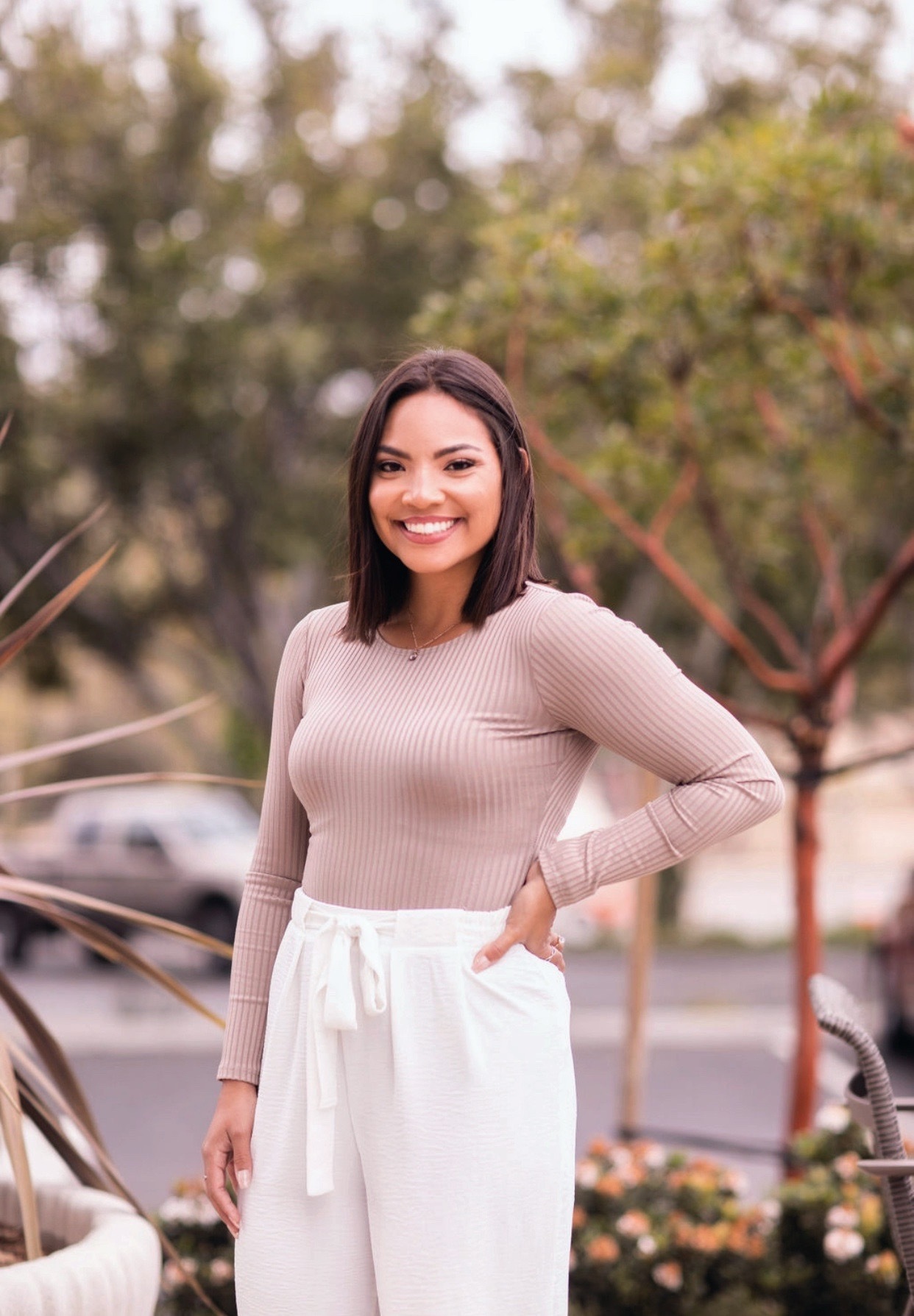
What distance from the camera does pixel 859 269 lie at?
4637 millimetres

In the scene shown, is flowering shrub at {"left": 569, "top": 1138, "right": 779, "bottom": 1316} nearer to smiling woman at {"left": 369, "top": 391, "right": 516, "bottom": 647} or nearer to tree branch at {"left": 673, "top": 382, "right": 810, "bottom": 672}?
tree branch at {"left": 673, "top": 382, "right": 810, "bottom": 672}

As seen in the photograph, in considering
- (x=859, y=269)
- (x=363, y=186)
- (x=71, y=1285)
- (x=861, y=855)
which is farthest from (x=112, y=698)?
(x=71, y=1285)

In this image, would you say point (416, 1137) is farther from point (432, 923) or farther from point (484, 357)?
point (484, 357)

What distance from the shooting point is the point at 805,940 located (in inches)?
165

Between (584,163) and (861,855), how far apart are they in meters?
22.9

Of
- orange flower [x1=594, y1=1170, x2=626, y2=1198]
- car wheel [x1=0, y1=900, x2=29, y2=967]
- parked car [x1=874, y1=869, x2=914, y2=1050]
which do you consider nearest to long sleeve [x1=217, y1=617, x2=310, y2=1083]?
orange flower [x1=594, y1=1170, x2=626, y2=1198]

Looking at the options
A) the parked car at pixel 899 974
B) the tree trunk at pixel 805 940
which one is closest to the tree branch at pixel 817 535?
the tree trunk at pixel 805 940

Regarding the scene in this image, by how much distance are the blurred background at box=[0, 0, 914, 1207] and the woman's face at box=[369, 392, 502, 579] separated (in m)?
2.54

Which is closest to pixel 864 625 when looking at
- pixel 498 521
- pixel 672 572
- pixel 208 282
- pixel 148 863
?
pixel 672 572

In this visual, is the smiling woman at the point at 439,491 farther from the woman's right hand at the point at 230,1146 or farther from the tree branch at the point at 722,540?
the tree branch at the point at 722,540

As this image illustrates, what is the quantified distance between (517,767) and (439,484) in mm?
353

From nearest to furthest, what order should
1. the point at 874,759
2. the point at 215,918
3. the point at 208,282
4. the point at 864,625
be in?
the point at 864,625
the point at 874,759
the point at 208,282
the point at 215,918

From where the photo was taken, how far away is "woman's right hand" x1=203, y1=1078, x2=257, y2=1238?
5.99 ft

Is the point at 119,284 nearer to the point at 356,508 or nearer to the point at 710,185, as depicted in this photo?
the point at 710,185
